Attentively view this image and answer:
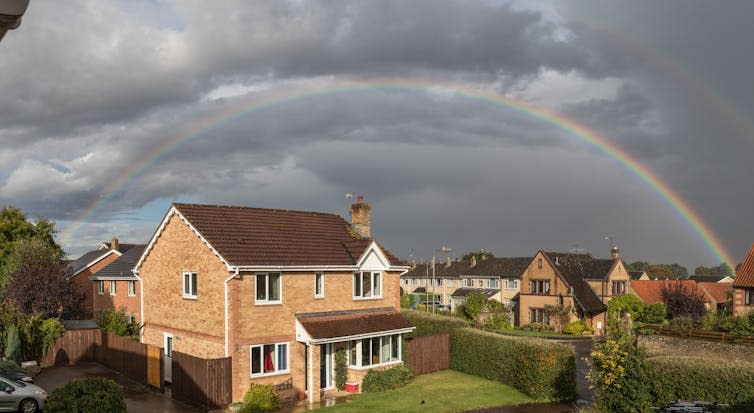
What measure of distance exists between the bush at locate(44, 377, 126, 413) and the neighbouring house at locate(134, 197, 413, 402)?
844 centimetres

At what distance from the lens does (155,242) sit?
34.1 metres

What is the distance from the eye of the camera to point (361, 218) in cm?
3847

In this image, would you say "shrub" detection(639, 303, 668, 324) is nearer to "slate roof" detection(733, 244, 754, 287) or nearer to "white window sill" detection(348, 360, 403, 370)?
"slate roof" detection(733, 244, 754, 287)

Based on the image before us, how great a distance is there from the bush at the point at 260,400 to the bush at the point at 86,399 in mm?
7859

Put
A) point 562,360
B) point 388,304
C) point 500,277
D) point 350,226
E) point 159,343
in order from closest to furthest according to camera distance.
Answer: point 562,360 < point 159,343 < point 388,304 < point 350,226 < point 500,277

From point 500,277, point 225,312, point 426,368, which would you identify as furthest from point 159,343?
Answer: point 500,277

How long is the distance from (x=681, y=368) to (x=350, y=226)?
20414mm

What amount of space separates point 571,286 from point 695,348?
91.8 feet

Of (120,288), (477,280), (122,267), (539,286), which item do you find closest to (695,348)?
(539,286)

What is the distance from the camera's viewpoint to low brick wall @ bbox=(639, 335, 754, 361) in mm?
34406

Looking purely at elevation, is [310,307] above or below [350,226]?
below

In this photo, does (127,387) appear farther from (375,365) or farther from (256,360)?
(375,365)

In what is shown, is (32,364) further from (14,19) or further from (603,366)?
(14,19)

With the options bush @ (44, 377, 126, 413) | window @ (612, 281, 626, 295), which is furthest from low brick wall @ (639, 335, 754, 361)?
window @ (612, 281, 626, 295)
